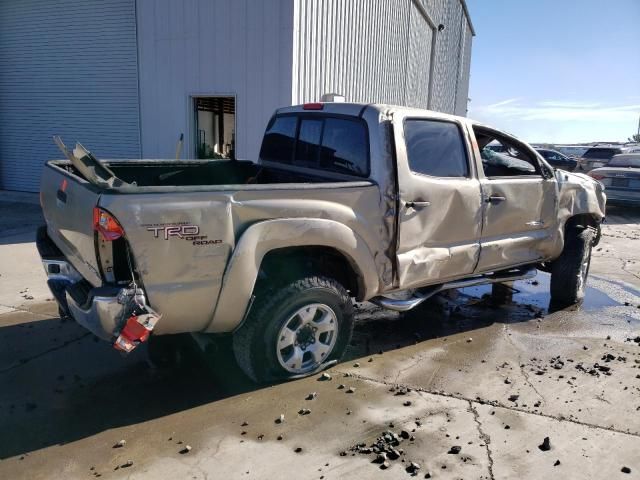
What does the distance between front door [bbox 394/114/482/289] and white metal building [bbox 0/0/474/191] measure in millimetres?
5992

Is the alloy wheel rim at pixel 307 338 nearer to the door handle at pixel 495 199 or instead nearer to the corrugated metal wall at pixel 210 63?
the door handle at pixel 495 199

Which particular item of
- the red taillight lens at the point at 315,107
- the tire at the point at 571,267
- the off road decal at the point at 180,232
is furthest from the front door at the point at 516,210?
the off road decal at the point at 180,232

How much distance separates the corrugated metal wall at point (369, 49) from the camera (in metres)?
10.5

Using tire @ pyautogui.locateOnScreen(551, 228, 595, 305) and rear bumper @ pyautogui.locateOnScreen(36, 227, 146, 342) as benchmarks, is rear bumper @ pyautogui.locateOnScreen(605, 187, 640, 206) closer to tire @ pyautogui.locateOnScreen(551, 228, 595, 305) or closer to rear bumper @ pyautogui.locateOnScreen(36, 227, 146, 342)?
tire @ pyautogui.locateOnScreen(551, 228, 595, 305)

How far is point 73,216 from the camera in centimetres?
353

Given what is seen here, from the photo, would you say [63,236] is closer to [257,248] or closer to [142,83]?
[257,248]

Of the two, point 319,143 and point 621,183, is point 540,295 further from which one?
point 621,183

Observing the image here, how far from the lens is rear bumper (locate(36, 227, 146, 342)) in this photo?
3.11m

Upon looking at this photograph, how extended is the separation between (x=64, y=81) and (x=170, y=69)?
3.63 metres

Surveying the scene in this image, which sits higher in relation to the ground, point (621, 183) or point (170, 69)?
point (170, 69)

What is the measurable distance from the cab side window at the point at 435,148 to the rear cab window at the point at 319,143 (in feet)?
1.29

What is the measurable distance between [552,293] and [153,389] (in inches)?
181

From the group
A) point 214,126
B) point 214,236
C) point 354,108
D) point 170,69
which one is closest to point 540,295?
point 354,108

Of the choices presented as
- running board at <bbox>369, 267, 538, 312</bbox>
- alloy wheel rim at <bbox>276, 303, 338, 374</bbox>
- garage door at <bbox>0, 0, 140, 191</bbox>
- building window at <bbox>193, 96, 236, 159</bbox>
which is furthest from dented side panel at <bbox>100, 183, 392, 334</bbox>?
garage door at <bbox>0, 0, 140, 191</bbox>
